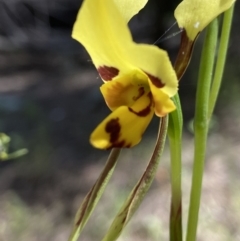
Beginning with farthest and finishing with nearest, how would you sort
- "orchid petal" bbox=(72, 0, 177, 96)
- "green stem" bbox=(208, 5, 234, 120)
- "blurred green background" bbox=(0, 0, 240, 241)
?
"blurred green background" bbox=(0, 0, 240, 241) → "green stem" bbox=(208, 5, 234, 120) → "orchid petal" bbox=(72, 0, 177, 96)

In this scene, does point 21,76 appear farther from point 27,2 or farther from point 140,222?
point 140,222

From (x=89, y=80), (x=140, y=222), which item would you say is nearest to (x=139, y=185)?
(x=140, y=222)

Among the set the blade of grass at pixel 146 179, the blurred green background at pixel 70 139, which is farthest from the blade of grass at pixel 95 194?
the blurred green background at pixel 70 139

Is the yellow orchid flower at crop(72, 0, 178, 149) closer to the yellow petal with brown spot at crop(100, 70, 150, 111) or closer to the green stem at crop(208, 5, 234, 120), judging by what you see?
the yellow petal with brown spot at crop(100, 70, 150, 111)

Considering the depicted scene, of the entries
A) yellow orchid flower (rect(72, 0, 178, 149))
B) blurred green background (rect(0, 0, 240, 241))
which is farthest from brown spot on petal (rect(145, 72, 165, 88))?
blurred green background (rect(0, 0, 240, 241))

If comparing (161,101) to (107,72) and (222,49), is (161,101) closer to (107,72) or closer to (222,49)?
(107,72)

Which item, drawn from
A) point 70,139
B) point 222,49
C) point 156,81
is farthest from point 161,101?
point 70,139

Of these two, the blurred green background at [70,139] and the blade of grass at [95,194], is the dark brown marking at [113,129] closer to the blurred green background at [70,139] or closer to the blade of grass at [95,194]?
the blade of grass at [95,194]

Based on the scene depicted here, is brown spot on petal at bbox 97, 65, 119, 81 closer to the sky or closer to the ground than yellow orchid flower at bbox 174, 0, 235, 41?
closer to the ground
